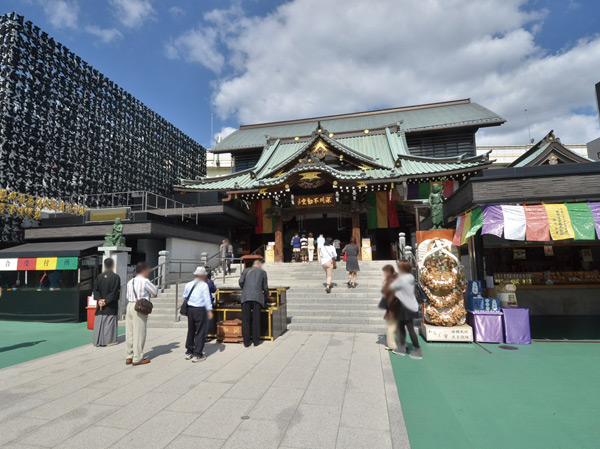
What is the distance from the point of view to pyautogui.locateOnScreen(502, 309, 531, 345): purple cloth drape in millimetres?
8000

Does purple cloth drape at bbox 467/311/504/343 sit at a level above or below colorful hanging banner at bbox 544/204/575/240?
below

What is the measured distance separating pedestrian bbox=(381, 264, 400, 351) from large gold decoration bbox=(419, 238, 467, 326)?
18.0ft

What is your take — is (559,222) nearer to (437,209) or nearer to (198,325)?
(437,209)

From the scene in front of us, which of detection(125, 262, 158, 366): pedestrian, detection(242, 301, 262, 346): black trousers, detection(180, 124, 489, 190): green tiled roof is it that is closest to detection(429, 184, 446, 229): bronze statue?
detection(242, 301, 262, 346): black trousers

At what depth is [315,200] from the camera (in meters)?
19.6

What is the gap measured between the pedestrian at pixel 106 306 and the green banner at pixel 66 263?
578 cm

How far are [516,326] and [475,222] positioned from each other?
110 inches

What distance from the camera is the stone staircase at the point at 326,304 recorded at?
389 inches

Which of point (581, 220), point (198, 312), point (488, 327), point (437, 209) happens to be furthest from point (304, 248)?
point (581, 220)

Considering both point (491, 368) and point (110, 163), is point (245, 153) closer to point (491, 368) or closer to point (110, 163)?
point (110, 163)

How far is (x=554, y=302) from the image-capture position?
12117mm

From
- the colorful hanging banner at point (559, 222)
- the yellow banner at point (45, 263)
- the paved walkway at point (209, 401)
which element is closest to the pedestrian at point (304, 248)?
the yellow banner at point (45, 263)

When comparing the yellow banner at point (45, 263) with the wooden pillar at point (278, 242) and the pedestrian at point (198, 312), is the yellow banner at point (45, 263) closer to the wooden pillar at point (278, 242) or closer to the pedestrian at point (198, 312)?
the pedestrian at point (198, 312)

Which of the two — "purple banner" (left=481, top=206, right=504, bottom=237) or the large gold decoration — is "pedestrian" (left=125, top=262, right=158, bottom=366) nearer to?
the large gold decoration
